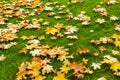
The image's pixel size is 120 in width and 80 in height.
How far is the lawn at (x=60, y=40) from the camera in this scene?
3943 mm

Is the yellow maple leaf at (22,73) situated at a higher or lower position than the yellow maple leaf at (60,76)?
higher

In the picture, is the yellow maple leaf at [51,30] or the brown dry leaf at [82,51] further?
the yellow maple leaf at [51,30]

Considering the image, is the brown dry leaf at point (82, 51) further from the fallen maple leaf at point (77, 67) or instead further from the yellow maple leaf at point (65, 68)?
the yellow maple leaf at point (65, 68)

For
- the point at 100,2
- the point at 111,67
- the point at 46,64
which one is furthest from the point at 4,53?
the point at 100,2

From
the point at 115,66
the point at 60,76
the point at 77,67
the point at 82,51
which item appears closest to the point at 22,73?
the point at 60,76

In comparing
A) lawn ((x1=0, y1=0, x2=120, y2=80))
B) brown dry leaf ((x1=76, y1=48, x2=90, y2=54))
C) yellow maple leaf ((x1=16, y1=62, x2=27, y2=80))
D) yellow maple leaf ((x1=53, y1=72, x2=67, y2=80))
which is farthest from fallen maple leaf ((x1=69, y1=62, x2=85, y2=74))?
yellow maple leaf ((x1=16, y1=62, x2=27, y2=80))

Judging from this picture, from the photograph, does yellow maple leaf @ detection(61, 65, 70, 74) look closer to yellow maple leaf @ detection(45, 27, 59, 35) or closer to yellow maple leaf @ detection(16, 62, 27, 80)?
yellow maple leaf @ detection(16, 62, 27, 80)

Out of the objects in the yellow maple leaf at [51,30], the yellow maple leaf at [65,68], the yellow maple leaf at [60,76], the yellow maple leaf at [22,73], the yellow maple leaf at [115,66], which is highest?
the yellow maple leaf at [51,30]

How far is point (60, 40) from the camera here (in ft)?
15.8

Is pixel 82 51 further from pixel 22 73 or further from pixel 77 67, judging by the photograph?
pixel 22 73

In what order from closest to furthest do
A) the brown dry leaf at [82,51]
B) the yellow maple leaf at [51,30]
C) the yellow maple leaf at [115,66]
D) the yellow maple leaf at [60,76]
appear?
the yellow maple leaf at [60,76]
the yellow maple leaf at [115,66]
the brown dry leaf at [82,51]
the yellow maple leaf at [51,30]

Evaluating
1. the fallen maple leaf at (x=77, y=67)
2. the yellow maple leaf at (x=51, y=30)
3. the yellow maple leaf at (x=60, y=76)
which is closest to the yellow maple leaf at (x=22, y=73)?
the yellow maple leaf at (x=60, y=76)

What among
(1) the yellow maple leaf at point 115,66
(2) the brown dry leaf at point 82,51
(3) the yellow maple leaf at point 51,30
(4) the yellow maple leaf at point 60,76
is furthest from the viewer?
(3) the yellow maple leaf at point 51,30

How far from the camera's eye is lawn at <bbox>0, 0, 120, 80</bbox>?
12.9 feet
